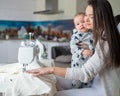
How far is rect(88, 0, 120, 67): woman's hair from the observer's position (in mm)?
1491

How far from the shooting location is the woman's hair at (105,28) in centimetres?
149

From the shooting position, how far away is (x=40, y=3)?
20.2ft

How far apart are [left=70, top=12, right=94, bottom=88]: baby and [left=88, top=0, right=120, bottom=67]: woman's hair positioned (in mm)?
383

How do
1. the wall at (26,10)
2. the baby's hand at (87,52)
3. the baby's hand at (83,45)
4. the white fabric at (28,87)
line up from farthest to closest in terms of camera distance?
1. the wall at (26,10)
2. the baby's hand at (83,45)
3. the baby's hand at (87,52)
4. the white fabric at (28,87)

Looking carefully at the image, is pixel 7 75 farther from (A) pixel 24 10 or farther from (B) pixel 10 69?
(A) pixel 24 10

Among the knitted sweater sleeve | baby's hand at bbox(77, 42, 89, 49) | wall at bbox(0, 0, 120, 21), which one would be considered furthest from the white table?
wall at bbox(0, 0, 120, 21)

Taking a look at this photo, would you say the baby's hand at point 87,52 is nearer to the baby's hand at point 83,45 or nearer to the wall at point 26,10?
the baby's hand at point 83,45

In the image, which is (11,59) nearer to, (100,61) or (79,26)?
(79,26)

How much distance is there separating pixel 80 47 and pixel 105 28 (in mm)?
650

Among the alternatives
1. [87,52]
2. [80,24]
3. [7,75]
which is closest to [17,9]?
[80,24]

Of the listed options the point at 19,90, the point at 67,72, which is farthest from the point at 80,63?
the point at 19,90

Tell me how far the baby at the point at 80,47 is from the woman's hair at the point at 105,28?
0.38 m

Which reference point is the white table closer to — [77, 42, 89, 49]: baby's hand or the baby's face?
[77, 42, 89, 49]: baby's hand

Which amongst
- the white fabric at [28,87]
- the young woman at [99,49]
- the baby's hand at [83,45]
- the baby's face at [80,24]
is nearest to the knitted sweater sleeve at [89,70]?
the young woman at [99,49]
